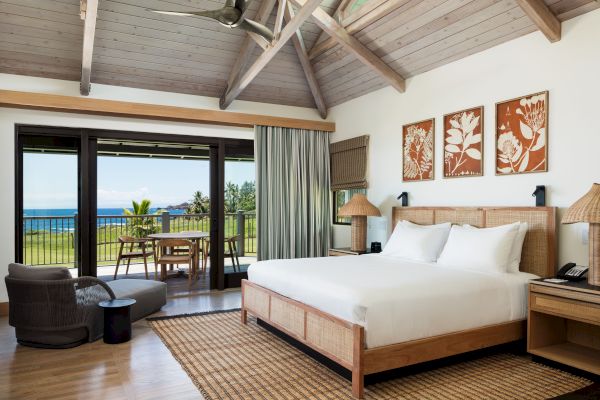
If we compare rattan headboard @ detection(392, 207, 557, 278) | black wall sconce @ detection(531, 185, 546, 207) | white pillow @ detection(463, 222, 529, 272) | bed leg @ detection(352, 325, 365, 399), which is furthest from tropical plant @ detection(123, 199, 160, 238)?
black wall sconce @ detection(531, 185, 546, 207)

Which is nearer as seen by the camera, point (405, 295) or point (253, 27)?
point (405, 295)

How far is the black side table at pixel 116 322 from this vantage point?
11.5 ft

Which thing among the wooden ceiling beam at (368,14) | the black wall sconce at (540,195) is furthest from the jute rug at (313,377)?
the wooden ceiling beam at (368,14)

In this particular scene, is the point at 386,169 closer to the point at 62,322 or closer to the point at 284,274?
the point at 284,274

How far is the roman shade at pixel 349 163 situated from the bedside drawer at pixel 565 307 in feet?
9.14

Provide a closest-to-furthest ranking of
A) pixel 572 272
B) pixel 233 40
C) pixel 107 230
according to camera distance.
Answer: pixel 572 272 < pixel 233 40 < pixel 107 230

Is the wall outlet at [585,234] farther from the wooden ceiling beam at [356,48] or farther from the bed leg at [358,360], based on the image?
the wooden ceiling beam at [356,48]

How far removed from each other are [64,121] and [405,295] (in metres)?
4.16

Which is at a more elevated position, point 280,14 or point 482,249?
point 280,14

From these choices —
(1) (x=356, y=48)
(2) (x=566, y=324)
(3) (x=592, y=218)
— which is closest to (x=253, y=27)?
(1) (x=356, y=48)

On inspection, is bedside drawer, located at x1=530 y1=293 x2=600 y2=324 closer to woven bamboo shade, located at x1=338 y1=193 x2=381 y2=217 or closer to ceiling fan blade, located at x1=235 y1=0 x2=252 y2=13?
woven bamboo shade, located at x1=338 y1=193 x2=381 y2=217

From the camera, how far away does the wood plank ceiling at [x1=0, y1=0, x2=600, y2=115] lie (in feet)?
12.1

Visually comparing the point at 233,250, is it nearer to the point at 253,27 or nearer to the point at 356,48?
the point at 356,48

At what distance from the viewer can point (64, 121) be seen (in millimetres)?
4703
